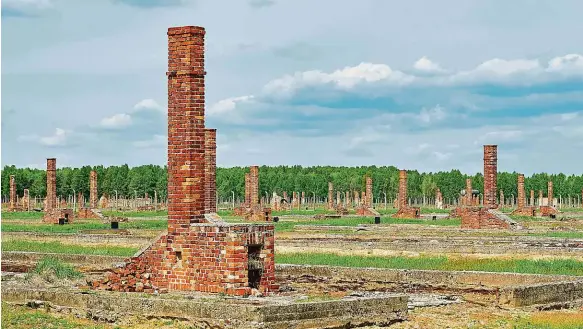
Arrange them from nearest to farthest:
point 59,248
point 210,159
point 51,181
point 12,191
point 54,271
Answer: point 54,271
point 210,159
point 59,248
point 51,181
point 12,191

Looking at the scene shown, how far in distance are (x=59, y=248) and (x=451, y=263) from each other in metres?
12.8

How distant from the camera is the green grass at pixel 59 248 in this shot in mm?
29895

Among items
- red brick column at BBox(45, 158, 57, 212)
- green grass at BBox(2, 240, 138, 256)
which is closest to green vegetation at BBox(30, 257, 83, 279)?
green grass at BBox(2, 240, 138, 256)

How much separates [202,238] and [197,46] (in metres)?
3.28

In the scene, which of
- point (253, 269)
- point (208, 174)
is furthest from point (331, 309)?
point (208, 174)

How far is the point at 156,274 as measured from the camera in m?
17.8

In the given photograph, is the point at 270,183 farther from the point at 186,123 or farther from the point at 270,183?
the point at 186,123

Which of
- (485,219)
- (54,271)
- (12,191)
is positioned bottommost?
(54,271)

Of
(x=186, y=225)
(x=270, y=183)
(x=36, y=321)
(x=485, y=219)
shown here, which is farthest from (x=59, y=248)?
(x=270, y=183)

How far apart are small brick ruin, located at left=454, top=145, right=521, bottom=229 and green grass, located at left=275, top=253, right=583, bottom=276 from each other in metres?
14.1

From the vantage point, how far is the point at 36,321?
49.7 feet

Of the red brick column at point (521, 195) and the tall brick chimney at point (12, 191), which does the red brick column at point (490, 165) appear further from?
the tall brick chimney at point (12, 191)

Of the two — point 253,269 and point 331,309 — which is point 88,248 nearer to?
point 253,269

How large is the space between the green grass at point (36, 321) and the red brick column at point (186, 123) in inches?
108
